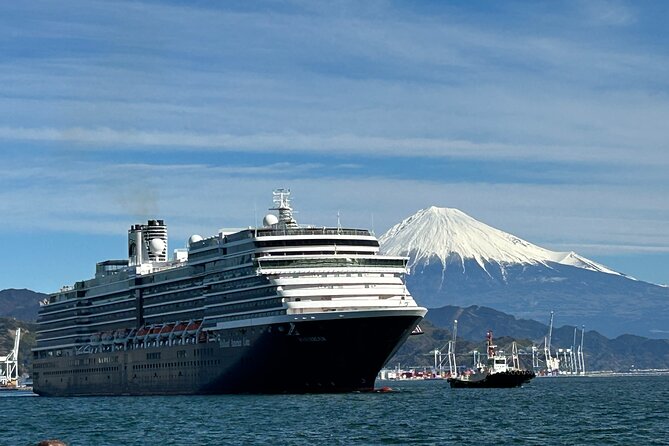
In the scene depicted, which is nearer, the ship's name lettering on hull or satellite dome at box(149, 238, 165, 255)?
the ship's name lettering on hull

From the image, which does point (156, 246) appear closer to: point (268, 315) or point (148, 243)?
point (148, 243)

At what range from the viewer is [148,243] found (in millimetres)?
170500

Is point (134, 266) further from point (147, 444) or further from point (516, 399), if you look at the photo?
point (147, 444)

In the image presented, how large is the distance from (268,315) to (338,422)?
35183mm

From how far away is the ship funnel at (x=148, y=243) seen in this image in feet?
554

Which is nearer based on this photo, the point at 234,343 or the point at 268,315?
the point at 268,315

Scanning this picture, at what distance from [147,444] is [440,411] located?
116 ft

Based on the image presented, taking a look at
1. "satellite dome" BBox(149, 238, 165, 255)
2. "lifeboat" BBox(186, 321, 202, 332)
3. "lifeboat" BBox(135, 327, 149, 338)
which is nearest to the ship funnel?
"satellite dome" BBox(149, 238, 165, 255)

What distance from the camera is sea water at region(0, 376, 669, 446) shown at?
267ft

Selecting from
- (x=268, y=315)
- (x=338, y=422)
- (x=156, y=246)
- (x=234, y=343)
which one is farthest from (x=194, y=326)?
(x=338, y=422)

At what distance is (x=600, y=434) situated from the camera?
8362 centimetres

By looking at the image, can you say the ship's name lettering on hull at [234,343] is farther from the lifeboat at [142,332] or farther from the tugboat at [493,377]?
the tugboat at [493,377]

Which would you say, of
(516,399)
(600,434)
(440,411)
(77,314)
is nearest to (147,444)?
(600,434)

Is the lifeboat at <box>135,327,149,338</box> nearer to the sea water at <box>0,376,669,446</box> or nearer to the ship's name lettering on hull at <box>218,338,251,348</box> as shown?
the sea water at <box>0,376,669,446</box>
